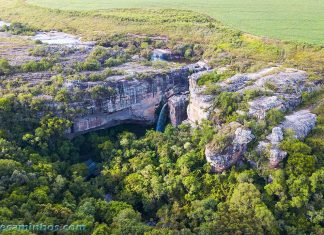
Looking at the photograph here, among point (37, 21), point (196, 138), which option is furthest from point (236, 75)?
point (37, 21)

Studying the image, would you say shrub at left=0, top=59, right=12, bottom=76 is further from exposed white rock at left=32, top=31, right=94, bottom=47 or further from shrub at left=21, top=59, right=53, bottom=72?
exposed white rock at left=32, top=31, right=94, bottom=47

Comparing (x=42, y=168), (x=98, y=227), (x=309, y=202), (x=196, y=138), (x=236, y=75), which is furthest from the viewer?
(x=236, y=75)

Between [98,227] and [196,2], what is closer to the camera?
[98,227]

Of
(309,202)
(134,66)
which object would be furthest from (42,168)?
(309,202)

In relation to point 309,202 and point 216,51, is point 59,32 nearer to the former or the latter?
point 216,51

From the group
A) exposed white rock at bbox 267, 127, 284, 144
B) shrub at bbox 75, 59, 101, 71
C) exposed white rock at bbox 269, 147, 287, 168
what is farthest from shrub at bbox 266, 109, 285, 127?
shrub at bbox 75, 59, 101, 71

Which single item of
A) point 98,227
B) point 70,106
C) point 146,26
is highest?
point 146,26

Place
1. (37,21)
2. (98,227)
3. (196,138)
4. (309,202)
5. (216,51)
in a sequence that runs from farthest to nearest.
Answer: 1. (37,21)
2. (216,51)
3. (196,138)
4. (309,202)
5. (98,227)

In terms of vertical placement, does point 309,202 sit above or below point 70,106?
below
